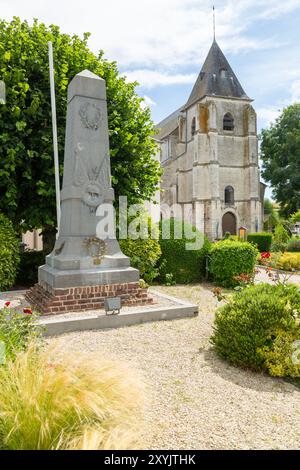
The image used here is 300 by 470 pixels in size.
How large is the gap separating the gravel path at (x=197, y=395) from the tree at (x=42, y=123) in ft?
20.2

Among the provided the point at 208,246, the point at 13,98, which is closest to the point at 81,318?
the point at 208,246

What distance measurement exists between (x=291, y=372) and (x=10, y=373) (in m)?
Answer: 3.26

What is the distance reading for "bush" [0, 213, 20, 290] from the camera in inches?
366

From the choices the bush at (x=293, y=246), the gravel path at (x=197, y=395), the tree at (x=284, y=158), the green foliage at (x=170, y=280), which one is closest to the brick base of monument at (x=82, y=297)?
the gravel path at (x=197, y=395)

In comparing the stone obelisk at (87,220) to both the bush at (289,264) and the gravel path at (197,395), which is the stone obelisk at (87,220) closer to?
the gravel path at (197,395)

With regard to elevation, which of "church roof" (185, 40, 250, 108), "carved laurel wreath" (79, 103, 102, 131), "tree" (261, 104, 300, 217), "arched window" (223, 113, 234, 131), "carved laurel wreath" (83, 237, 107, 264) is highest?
"church roof" (185, 40, 250, 108)

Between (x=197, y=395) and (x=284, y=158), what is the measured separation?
37.0 metres

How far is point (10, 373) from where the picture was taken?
2.86 meters

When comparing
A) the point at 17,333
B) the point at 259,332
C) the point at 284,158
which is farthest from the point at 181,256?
the point at 284,158

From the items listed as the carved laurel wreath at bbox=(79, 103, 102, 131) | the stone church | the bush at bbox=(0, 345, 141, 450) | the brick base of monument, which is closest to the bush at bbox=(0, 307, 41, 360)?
the bush at bbox=(0, 345, 141, 450)

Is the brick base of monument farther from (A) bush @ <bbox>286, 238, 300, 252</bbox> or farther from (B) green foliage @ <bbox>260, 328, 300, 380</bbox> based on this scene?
(A) bush @ <bbox>286, 238, 300, 252</bbox>

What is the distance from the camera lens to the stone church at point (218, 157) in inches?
1387

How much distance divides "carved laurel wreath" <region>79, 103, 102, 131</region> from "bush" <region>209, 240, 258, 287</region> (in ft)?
17.6
